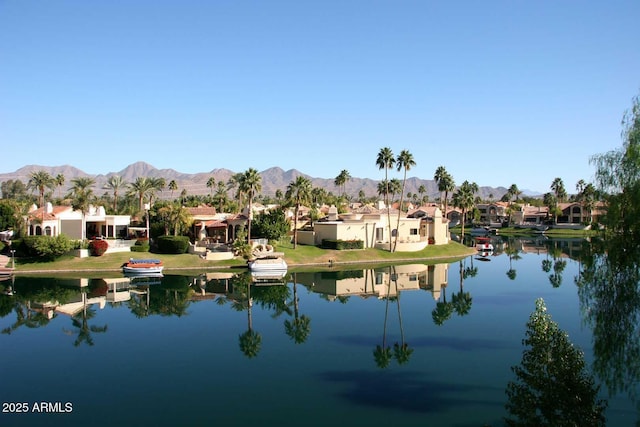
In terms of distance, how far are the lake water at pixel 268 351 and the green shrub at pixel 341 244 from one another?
2135cm

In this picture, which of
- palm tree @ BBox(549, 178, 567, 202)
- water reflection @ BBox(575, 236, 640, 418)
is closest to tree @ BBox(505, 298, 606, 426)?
water reflection @ BBox(575, 236, 640, 418)

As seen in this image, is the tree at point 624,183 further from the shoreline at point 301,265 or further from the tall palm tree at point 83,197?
the tall palm tree at point 83,197

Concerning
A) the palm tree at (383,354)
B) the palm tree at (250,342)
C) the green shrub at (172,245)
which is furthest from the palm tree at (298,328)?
the green shrub at (172,245)

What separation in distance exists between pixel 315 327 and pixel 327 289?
1711cm

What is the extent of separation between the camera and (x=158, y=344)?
33688 mm

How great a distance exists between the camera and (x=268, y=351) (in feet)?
106

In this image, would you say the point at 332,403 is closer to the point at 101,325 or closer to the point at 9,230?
the point at 101,325

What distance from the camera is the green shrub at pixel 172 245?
235ft

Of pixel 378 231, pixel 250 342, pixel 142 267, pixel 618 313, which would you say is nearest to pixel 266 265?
pixel 142 267

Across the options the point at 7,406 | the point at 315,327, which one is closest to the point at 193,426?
the point at 7,406

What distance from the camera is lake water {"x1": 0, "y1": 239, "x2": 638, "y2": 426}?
900 inches

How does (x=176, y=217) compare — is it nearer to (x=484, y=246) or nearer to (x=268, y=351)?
(x=268, y=351)

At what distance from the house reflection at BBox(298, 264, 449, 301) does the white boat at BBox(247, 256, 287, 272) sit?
8.93ft

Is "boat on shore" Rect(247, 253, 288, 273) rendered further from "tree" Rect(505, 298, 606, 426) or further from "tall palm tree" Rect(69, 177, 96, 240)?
"tree" Rect(505, 298, 606, 426)
